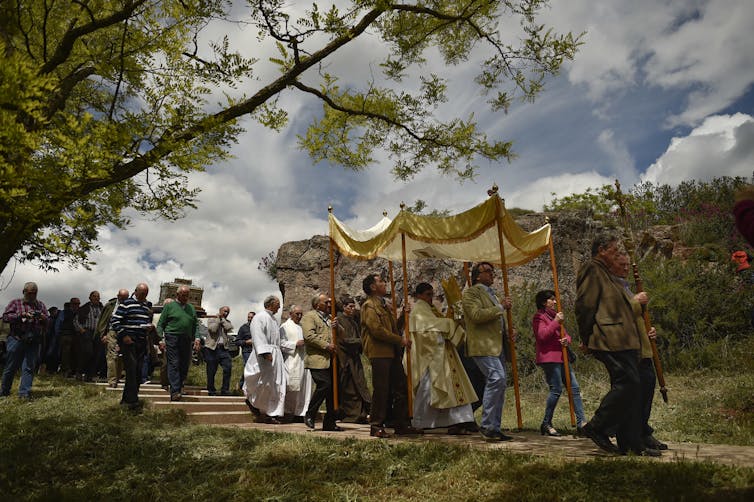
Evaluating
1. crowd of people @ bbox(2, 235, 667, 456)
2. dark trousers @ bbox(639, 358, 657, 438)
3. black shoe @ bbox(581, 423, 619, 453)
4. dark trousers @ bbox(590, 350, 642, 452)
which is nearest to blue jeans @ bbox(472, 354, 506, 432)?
crowd of people @ bbox(2, 235, 667, 456)

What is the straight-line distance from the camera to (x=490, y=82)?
32.3ft

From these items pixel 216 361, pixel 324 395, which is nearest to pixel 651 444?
pixel 324 395

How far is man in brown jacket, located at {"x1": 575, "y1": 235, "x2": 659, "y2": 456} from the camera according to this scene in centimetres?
465

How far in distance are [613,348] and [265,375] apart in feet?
18.5

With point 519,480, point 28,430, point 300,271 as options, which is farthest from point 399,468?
point 300,271

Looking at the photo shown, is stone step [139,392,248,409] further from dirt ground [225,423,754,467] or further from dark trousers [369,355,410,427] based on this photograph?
dark trousers [369,355,410,427]

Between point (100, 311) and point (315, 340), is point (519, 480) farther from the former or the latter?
point (100, 311)

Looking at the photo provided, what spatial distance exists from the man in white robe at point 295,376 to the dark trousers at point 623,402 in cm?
520

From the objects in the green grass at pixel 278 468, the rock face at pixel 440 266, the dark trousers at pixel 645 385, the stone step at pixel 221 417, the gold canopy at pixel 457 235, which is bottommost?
the green grass at pixel 278 468

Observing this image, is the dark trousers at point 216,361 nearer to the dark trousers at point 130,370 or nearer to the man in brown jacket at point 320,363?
the dark trousers at point 130,370

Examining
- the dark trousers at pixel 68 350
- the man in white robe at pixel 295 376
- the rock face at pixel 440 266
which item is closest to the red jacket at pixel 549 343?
the man in white robe at pixel 295 376

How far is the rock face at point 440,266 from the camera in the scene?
1602 cm

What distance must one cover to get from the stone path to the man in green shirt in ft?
1.24

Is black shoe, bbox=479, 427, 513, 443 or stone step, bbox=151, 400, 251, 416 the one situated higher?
stone step, bbox=151, 400, 251, 416
